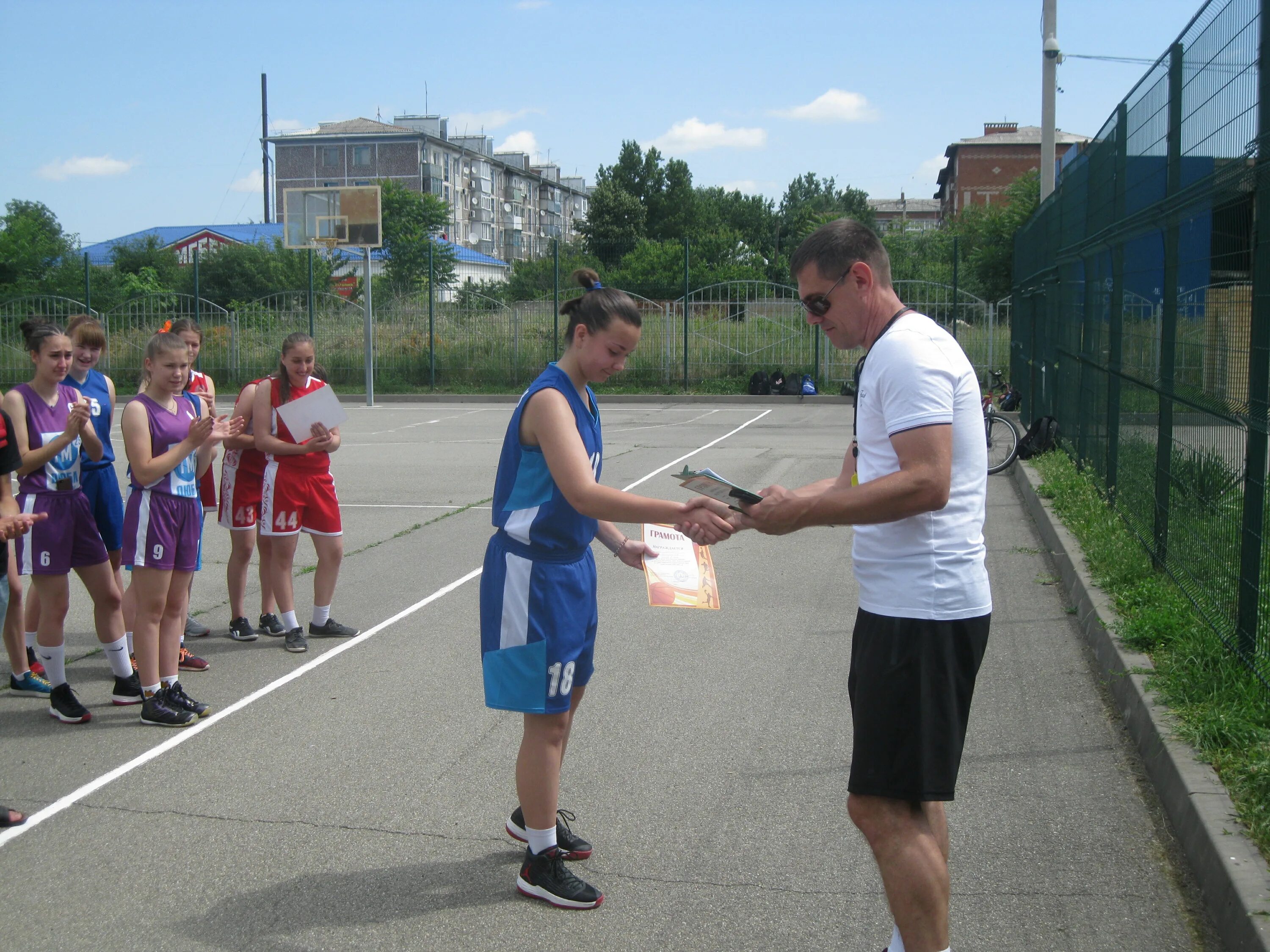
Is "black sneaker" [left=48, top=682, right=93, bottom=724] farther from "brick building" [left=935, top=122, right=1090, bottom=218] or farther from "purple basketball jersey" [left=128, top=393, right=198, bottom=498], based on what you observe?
"brick building" [left=935, top=122, right=1090, bottom=218]

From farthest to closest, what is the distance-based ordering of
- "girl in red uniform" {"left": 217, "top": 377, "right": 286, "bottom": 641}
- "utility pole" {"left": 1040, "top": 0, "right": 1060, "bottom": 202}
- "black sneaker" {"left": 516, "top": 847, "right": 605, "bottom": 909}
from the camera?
"utility pole" {"left": 1040, "top": 0, "right": 1060, "bottom": 202}
"girl in red uniform" {"left": 217, "top": 377, "right": 286, "bottom": 641}
"black sneaker" {"left": 516, "top": 847, "right": 605, "bottom": 909}

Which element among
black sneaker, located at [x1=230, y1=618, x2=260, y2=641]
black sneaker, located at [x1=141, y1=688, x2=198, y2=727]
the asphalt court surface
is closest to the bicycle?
the asphalt court surface

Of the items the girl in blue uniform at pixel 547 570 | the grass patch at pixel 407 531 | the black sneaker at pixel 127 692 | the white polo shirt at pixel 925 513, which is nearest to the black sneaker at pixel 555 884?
the girl in blue uniform at pixel 547 570

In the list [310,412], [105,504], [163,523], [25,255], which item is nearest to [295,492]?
[310,412]

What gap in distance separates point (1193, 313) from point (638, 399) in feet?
78.0

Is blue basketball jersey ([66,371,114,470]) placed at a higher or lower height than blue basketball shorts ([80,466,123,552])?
higher

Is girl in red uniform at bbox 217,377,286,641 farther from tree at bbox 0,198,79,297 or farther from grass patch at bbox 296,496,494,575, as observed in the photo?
tree at bbox 0,198,79,297

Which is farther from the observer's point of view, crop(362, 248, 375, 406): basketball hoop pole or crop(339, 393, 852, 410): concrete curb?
crop(339, 393, 852, 410): concrete curb

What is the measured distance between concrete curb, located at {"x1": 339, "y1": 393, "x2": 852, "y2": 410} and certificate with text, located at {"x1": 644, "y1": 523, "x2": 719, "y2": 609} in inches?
916

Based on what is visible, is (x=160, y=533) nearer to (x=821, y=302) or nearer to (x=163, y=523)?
(x=163, y=523)

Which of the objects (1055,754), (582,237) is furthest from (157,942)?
(582,237)

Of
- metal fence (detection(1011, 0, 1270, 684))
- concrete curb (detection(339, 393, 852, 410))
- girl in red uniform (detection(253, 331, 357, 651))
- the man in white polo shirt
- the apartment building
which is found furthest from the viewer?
the apartment building

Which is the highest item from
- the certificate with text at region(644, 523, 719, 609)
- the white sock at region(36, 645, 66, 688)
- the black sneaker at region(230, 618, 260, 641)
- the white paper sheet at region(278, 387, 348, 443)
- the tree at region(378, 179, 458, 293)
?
the tree at region(378, 179, 458, 293)

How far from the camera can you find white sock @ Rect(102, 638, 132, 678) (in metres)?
5.82
